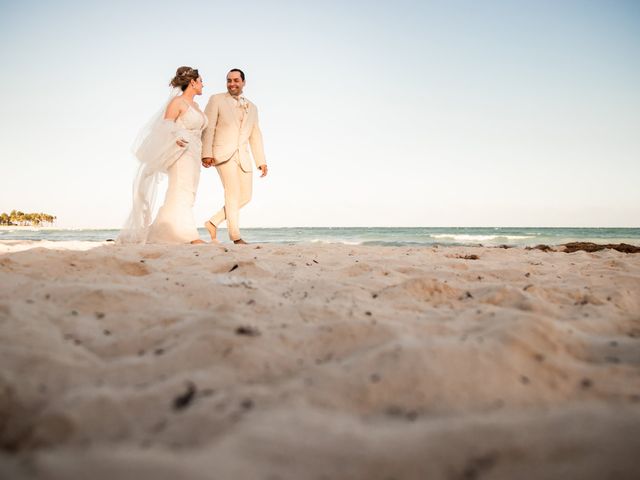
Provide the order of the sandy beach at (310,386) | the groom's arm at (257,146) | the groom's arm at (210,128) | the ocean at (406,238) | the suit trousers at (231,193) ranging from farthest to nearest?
1. the ocean at (406,238)
2. the groom's arm at (257,146)
3. the suit trousers at (231,193)
4. the groom's arm at (210,128)
5. the sandy beach at (310,386)

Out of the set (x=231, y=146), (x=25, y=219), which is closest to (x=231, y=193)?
(x=231, y=146)

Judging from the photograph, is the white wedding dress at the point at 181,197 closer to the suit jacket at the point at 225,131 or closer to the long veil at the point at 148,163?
the long veil at the point at 148,163

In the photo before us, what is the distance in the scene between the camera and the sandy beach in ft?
2.09

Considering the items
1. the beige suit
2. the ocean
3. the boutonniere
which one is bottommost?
the ocean

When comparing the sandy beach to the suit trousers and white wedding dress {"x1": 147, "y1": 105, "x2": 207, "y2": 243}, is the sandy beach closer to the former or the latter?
white wedding dress {"x1": 147, "y1": 105, "x2": 207, "y2": 243}

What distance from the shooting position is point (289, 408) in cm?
79

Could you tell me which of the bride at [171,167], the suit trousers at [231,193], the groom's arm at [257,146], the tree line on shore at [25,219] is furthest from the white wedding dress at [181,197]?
the tree line on shore at [25,219]

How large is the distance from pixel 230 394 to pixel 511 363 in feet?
2.16

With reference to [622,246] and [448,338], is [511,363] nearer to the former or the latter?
[448,338]

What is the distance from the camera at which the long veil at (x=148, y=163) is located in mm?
4605

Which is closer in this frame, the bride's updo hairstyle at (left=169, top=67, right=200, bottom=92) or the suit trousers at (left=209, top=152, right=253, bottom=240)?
the bride's updo hairstyle at (left=169, top=67, right=200, bottom=92)

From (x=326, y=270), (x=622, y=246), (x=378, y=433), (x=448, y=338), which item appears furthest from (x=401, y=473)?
(x=622, y=246)

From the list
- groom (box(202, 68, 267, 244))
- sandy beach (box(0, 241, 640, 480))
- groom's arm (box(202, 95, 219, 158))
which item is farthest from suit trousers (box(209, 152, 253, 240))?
sandy beach (box(0, 241, 640, 480))

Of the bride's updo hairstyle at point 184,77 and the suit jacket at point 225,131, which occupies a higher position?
the bride's updo hairstyle at point 184,77
